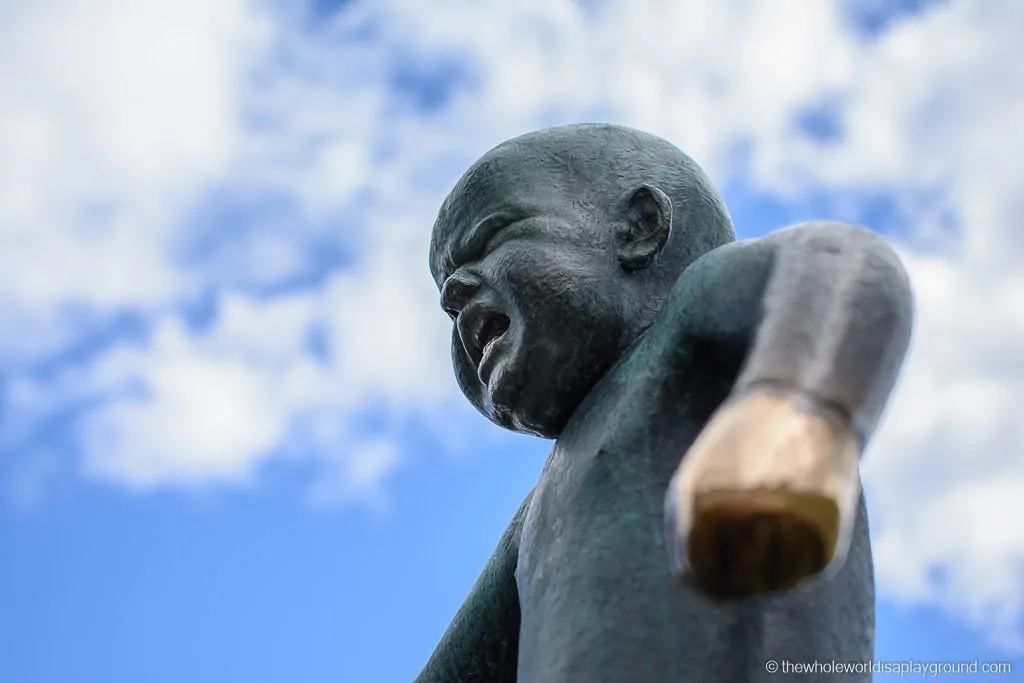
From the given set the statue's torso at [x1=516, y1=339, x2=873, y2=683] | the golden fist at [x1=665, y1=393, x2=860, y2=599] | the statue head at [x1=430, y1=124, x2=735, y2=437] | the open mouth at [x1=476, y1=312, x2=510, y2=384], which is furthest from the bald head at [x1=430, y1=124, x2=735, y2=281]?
the golden fist at [x1=665, y1=393, x2=860, y2=599]

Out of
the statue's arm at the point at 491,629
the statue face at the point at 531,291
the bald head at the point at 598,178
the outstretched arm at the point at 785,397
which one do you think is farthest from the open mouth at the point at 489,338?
the outstretched arm at the point at 785,397

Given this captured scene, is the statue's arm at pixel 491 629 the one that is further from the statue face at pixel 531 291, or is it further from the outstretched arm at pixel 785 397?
the outstretched arm at pixel 785 397

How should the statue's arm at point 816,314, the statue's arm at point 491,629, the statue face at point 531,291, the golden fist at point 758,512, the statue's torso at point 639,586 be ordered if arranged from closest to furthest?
the golden fist at point 758,512 → the statue's arm at point 816,314 → the statue's torso at point 639,586 → the statue face at point 531,291 → the statue's arm at point 491,629

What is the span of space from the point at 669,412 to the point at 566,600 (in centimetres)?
42

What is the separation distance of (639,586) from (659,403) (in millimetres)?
380

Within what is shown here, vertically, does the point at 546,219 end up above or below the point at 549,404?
above

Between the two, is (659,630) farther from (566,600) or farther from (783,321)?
(783,321)

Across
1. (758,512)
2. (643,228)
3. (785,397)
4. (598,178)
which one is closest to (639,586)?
(785,397)

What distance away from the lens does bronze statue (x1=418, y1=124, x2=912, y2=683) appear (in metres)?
1.79

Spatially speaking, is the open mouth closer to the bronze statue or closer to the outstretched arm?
the bronze statue

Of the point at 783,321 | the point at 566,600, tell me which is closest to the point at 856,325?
the point at 783,321

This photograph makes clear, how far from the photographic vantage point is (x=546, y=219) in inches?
117

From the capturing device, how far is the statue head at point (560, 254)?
9.44 ft

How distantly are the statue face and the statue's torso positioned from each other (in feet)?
0.37
